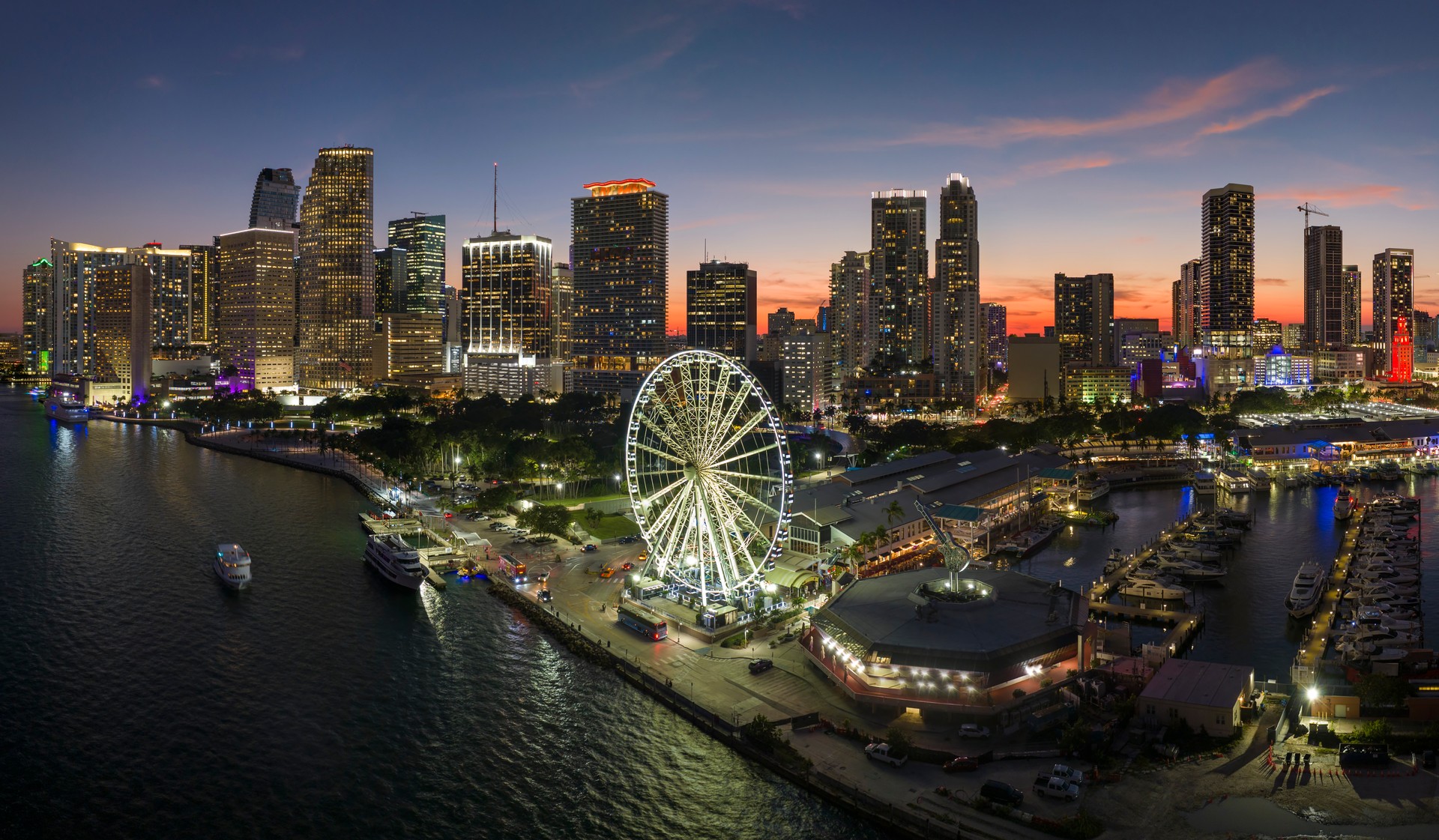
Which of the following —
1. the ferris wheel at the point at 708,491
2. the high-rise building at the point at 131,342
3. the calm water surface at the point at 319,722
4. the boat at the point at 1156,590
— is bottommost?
the calm water surface at the point at 319,722

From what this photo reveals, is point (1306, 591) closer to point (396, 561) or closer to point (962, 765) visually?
point (962, 765)

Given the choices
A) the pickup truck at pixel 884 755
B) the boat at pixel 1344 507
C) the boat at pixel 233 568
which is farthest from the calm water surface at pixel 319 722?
the boat at pixel 1344 507

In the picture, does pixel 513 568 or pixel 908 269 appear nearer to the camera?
pixel 513 568

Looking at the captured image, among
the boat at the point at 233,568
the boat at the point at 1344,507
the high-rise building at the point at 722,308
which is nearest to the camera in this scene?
the boat at the point at 233,568

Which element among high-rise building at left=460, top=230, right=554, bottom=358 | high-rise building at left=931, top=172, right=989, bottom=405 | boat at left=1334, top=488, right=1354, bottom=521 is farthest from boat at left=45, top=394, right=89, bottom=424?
boat at left=1334, top=488, right=1354, bottom=521

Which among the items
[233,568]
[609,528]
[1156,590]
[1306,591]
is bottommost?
[1156,590]

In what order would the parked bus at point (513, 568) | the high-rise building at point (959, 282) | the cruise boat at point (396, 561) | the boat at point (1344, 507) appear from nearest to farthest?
the parked bus at point (513, 568) < the cruise boat at point (396, 561) < the boat at point (1344, 507) < the high-rise building at point (959, 282)

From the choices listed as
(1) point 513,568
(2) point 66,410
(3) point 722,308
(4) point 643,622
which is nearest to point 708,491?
(4) point 643,622

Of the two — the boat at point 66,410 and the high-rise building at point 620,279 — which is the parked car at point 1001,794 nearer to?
the high-rise building at point 620,279
